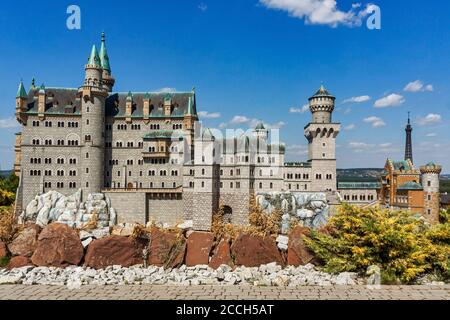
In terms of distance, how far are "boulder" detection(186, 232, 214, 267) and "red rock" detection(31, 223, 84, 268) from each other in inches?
486

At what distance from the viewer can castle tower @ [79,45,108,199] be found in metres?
51.0

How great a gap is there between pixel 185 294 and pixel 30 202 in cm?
3352

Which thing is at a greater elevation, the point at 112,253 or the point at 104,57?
the point at 104,57

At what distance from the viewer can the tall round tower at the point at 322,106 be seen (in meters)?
50.9

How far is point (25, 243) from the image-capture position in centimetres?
4159

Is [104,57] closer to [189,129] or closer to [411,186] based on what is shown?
[189,129]

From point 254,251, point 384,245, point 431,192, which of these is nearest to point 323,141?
point 431,192

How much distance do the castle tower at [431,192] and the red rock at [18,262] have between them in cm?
5011

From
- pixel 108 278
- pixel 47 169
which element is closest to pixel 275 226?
pixel 108 278

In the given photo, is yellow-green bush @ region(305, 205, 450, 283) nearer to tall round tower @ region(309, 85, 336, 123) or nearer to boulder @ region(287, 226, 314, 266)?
boulder @ region(287, 226, 314, 266)

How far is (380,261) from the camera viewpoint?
3250 centimetres

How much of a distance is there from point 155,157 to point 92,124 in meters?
10.4

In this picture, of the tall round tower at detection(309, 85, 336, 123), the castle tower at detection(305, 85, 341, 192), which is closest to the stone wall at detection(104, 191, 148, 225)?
the castle tower at detection(305, 85, 341, 192)
